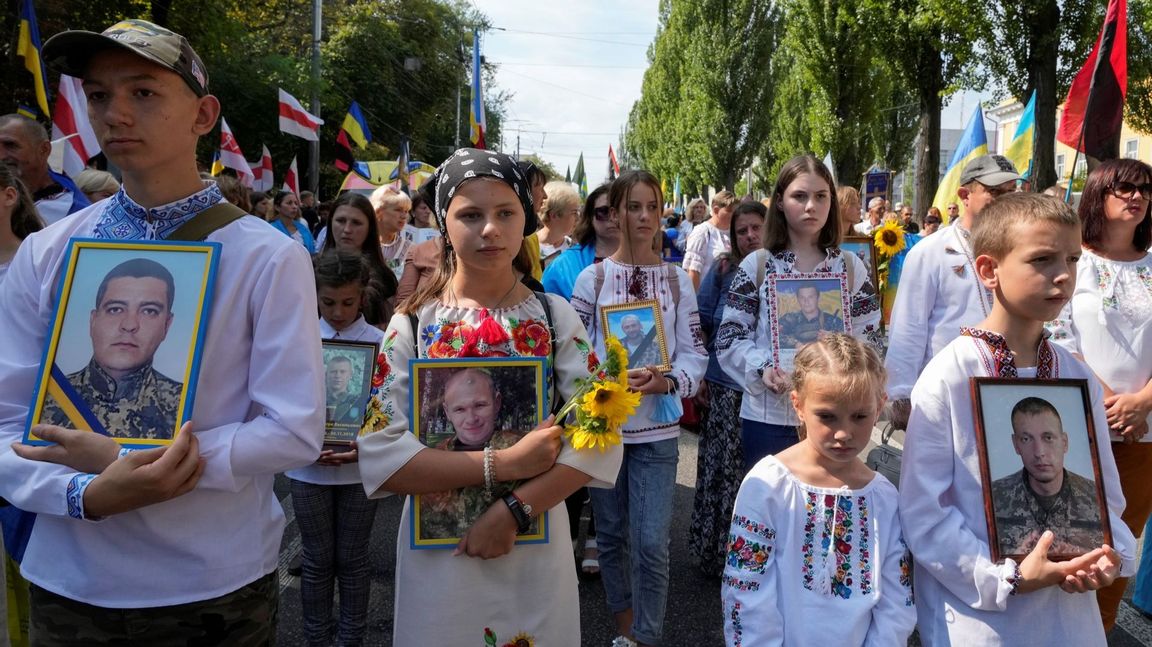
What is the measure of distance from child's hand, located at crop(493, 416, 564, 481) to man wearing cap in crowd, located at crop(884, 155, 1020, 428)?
199 centimetres

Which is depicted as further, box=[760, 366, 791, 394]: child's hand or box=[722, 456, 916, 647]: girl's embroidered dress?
→ box=[760, 366, 791, 394]: child's hand

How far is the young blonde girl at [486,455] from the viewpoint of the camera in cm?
230

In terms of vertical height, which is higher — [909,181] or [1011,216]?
[909,181]

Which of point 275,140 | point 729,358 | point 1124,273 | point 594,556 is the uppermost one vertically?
point 275,140

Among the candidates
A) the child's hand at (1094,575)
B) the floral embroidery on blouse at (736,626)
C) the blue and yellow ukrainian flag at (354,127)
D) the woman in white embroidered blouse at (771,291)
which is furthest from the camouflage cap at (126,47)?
the blue and yellow ukrainian flag at (354,127)

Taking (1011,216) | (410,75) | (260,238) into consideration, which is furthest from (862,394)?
(410,75)

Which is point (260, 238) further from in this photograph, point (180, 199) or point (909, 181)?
point (909, 181)

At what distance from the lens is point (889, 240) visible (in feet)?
23.6

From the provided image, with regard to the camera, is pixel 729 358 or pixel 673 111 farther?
pixel 673 111

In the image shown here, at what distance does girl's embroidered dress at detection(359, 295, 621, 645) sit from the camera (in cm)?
235

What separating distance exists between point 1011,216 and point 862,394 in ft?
2.38

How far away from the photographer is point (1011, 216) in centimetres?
257

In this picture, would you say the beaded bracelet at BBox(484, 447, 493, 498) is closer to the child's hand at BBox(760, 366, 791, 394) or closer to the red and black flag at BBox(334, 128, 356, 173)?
the child's hand at BBox(760, 366, 791, 394)

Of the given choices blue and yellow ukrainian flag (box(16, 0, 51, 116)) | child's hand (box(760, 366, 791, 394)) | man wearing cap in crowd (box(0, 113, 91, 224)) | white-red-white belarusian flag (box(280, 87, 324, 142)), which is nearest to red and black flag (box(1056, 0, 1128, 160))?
child's hand (box(760, 366, 791, 394))
